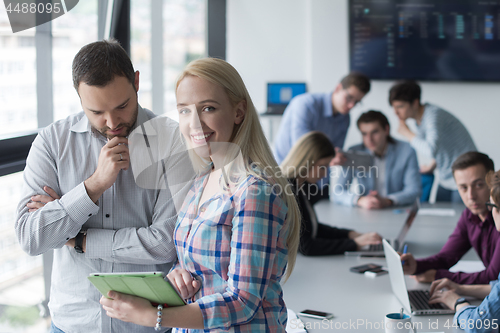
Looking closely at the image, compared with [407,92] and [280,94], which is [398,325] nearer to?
[407,92]

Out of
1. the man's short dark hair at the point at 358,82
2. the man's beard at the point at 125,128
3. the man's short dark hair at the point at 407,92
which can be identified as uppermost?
the man's short dark hair at the point at 358,82

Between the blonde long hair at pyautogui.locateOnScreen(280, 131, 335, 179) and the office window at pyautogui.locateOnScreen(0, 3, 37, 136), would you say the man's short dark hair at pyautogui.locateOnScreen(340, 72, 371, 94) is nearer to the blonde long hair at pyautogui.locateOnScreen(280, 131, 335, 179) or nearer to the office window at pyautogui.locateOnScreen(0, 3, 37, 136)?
the blonde long hair at pyautogui.locateOnScreen(280, 131, 335, 179)

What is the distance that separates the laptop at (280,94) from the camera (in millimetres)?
5344

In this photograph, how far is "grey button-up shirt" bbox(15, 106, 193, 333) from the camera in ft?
4.40

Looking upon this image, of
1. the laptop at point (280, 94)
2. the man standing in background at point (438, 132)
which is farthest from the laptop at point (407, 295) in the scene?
the laptop at point (280, 94)

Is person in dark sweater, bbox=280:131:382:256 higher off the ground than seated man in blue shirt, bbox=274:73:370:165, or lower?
lower

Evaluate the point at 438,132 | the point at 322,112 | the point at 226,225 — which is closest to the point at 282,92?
the point at 322,112

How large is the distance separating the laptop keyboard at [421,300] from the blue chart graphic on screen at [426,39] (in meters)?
3.47

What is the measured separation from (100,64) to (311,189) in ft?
5.11

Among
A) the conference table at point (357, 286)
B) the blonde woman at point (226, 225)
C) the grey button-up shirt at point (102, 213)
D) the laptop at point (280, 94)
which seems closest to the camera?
the blonde woman at point (226, 225)

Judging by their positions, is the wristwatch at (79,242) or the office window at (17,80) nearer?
the wristwatch at (79,242)

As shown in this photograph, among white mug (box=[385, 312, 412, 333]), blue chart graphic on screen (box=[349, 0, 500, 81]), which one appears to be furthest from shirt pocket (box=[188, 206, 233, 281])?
blue chart graphic on screen (box=[349, 0, 500, 81])

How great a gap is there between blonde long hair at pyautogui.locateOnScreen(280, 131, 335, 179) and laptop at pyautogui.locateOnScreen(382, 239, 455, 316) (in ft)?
2.41

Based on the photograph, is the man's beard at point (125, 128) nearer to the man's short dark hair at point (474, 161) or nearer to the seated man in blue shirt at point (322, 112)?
the man's short dark hair at point (474, 161)
